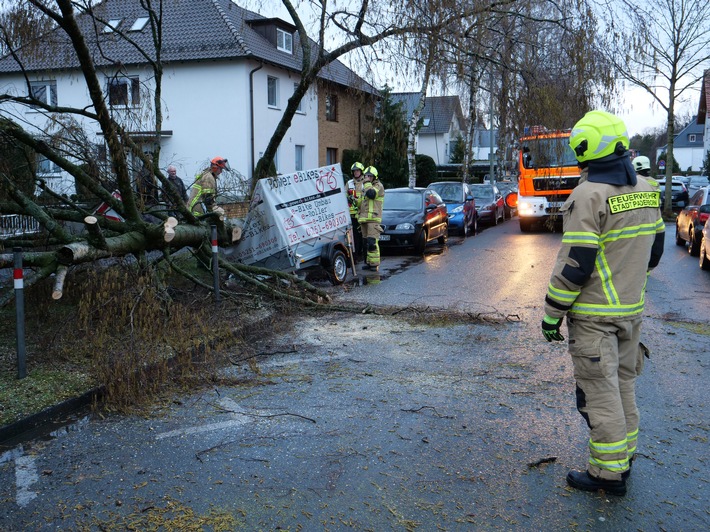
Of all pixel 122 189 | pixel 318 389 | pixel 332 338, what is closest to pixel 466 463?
pixel 318 389

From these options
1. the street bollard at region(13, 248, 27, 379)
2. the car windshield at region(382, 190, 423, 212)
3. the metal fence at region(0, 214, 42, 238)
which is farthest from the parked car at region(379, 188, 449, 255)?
the street bollard at region(13, 248, 27, 379)

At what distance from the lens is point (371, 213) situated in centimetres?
1286

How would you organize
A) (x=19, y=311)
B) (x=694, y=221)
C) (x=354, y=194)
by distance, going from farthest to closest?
1. (x=694, y=221)
2. (x=354, y=194)
3. (x=19, y=311)

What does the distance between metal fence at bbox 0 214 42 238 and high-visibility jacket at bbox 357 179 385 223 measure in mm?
6501

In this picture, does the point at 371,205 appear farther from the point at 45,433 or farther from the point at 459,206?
the point at 459,206

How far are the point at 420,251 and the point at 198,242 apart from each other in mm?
8401

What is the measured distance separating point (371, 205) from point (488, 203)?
13.2 metres

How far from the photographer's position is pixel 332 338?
749cm

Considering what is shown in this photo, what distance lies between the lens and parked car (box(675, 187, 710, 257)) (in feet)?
47.0

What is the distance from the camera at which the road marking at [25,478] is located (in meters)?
3.74

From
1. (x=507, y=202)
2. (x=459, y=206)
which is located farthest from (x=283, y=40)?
(x=459, y=206)

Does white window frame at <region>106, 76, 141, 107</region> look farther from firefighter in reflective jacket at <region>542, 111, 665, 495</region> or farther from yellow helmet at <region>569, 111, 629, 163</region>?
firefighter in reflective jacket at <region>542, 111, 665, 495</region>

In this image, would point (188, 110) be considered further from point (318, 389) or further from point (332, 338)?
point (318, 389)

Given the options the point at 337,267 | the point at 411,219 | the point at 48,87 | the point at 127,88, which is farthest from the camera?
the point at 411,219
